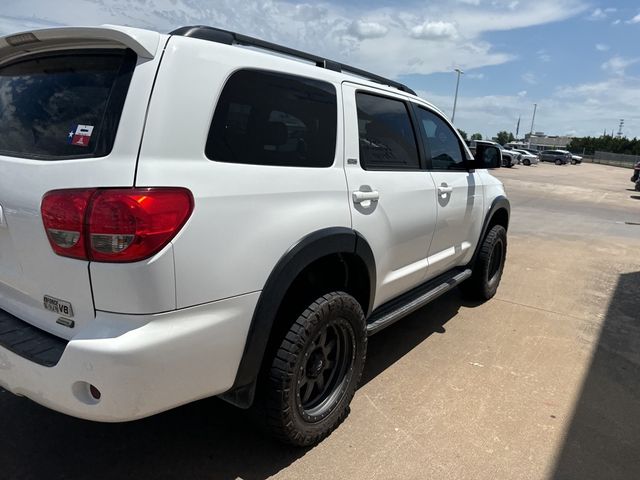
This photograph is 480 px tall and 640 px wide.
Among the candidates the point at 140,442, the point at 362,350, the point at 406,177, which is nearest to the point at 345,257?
the point at 362,350

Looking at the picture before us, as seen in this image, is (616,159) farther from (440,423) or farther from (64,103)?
(64,103)

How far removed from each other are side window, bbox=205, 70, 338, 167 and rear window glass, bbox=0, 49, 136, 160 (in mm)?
385

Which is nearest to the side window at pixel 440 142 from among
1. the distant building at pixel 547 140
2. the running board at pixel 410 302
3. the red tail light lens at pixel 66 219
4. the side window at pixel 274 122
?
the running board at pixel 410 302

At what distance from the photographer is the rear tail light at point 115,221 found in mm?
1757

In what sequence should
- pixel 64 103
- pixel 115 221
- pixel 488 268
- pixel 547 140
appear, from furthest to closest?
pixel 547 140 → pixel 488 268 → pixel 64 103 → pixel 115 221

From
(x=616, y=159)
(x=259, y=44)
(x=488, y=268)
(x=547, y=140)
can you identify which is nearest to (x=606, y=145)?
(x=616, y=159)

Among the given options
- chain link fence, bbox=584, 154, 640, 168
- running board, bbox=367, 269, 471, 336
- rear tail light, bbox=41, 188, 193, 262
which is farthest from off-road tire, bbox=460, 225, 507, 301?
chain link fence, bbox=584, 154, 640, 168

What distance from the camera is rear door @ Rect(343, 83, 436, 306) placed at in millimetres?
2799

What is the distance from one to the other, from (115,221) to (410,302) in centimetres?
228

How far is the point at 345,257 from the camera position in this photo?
2.72 metres

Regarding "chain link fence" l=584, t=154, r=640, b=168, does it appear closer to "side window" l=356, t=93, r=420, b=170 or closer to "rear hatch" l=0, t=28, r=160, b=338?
"side window" l=356, t=93, r=420, b=170

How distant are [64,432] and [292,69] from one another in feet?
7.45

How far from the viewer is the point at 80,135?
6.36ft

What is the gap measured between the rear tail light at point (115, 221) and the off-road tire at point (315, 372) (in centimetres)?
87
